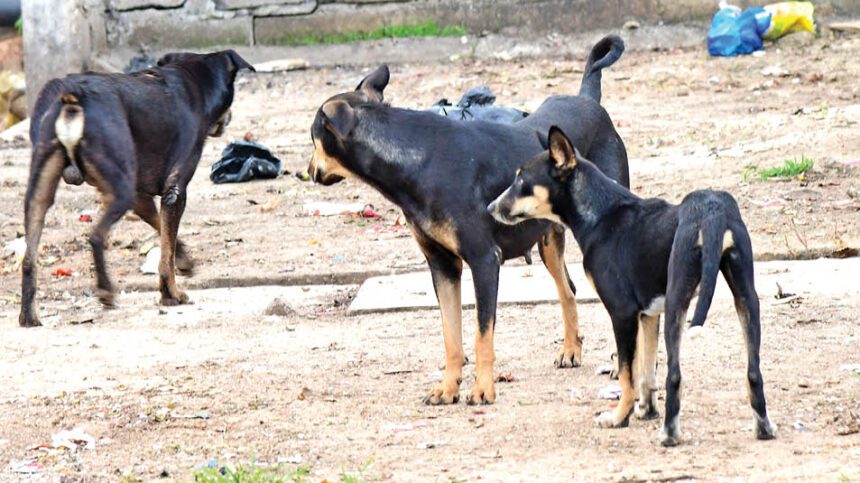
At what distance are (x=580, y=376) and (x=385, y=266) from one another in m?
2.68

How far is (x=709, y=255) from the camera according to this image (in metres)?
4.38

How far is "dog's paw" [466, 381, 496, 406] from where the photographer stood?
5.46 metres

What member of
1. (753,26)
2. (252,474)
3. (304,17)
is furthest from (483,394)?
(304,17)

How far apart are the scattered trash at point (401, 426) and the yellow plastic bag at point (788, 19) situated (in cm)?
1051

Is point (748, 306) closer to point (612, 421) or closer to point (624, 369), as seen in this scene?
point (624, 369)

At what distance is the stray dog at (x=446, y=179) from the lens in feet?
18.1

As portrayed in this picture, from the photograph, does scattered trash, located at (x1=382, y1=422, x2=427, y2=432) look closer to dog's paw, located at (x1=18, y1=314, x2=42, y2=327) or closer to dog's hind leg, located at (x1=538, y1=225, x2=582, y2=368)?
dog's hind leg, located at (x1=538, y1=225, x2=582, y2=368)

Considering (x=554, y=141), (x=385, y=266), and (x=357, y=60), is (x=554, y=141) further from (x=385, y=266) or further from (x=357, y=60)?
(x=357, y=60)

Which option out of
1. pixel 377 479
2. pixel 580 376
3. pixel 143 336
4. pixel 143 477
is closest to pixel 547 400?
pixel 580 376

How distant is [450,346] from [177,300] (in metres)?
2.76

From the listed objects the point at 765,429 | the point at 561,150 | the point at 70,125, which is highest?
the point at 561,150

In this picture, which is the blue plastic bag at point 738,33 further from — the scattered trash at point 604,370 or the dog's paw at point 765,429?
the dog's paw at point 765,429

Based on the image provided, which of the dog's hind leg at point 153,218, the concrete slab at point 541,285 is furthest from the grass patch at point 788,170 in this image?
the dog's hind leg at point 153,218

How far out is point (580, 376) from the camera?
231 inches
